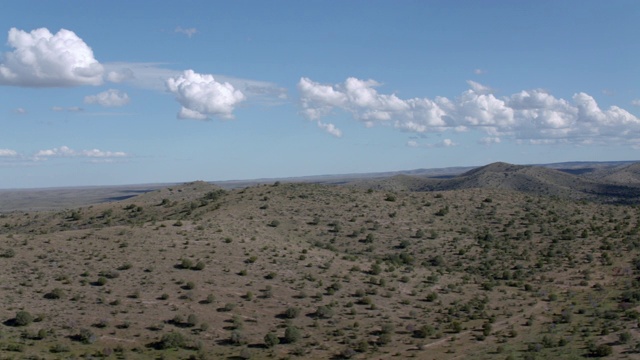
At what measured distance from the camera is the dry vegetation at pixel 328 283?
42.2 metres

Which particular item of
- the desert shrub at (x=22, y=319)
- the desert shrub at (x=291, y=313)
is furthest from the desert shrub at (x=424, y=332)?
the desert shrub at (x=22, y=319)

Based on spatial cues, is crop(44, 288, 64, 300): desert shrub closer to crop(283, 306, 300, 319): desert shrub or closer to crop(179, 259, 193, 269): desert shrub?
crop(179, 259, 193, 269): desert shrub

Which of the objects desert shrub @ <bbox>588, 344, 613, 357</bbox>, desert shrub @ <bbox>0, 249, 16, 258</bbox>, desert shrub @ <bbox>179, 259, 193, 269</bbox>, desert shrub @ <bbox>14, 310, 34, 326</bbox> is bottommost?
desert shrub @ <bbox>588, 344, 613, 357</bbox>

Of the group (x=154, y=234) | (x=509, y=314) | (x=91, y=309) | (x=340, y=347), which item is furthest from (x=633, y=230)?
(x=91, y=309)

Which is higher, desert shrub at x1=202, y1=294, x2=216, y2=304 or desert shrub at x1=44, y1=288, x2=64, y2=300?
desert shrub at x1=44, y1=288, x2=64, y2=300

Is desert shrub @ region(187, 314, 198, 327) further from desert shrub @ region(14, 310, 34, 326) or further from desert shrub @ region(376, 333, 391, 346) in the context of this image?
desert shrub @ region(376, 333, 391, 346)

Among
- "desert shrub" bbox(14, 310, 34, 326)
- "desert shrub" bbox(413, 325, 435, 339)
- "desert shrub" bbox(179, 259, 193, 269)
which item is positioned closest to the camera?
"desert shrub" bbox(14, 310, 34, 326)

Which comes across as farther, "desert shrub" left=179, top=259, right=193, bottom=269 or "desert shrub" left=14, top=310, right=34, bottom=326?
"desert shrub" left=179, top=259, right=193, bottom=269

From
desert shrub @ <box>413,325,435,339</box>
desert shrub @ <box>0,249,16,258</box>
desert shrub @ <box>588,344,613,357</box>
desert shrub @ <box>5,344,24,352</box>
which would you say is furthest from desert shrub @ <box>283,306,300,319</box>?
desert shrub @ <box>0,249,16,258</box>

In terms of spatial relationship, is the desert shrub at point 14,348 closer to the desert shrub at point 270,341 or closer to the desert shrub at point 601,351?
the desert shrub at point 270,341

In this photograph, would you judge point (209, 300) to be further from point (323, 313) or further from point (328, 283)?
point (328, 283)

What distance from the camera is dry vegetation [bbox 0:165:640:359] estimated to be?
4222 cm

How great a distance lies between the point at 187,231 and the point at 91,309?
21812 millimetres

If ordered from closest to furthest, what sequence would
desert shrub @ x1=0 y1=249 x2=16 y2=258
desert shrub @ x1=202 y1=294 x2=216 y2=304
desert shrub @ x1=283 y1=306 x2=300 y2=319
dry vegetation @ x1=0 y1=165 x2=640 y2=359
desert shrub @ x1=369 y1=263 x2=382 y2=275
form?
dry vegetation @ x1=0 y1=165 x2=640 y2=359
desert shrub @ x1=283 y1=306 x2=300 y2=319
desert shrub @ x1=202 y1=294 x2=216 y2=304
desert shrub @ x1=0 y1=249 x2=16 y2=258
desert shrub @ x1=369 y1=263 x2=382 y2=275
